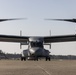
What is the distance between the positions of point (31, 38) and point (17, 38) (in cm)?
717

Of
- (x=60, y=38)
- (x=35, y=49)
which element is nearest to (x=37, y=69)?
(x=35, y=49)

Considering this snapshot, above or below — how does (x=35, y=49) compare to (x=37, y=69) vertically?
above

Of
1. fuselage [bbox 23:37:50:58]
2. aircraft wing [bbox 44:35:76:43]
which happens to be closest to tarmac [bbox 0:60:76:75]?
fuselage [bbox 23:37:50:58]

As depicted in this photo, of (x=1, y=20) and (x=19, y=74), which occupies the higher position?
(x=1, y=20)

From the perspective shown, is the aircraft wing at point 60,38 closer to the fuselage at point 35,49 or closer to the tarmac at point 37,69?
the fuselage at point 35,49

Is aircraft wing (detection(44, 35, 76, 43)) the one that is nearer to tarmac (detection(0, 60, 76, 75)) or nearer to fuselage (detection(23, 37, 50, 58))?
fuselage (detection(23, 37, 50, 58))

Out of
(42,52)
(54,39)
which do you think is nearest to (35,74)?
(42,52)

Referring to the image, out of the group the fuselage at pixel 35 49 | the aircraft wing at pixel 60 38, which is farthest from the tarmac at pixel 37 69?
the aircraft wing at pixel 60 38

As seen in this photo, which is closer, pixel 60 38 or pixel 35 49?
pixel 35 49

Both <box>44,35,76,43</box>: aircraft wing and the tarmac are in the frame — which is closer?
the tarmac

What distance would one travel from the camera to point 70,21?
90.8 ft

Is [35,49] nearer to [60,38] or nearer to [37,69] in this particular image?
[60,38]

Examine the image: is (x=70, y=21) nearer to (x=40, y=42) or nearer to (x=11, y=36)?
(x=40, y=42)

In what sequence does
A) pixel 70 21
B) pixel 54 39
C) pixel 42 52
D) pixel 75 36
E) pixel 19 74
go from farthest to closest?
pixel 54 39, pixel 75 36, pixel 42 52, pixel 70 21, pixel 19 74
